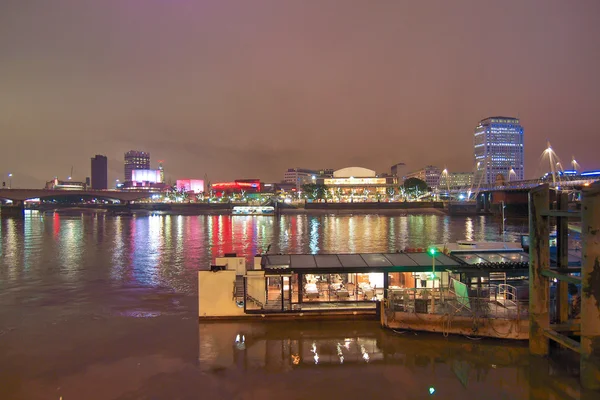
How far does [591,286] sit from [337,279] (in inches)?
370

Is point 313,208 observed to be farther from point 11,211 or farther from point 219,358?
point 219,358

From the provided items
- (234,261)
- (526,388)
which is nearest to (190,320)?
(234,261)

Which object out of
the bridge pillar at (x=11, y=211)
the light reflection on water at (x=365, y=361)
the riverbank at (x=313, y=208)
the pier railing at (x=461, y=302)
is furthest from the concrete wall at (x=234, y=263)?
the bridge pillar at (x=11, y=211)

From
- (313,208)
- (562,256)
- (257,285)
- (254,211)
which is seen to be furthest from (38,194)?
(562,256)

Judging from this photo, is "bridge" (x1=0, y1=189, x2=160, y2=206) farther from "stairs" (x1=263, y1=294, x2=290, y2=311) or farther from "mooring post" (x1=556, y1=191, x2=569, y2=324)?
"mooring post" (x1=556, y1=191, x2=569, y2=324)

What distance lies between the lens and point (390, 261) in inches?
671

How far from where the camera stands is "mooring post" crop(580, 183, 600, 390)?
10.5 meters

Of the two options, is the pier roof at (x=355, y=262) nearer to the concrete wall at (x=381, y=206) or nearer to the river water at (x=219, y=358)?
the river water at (x=219, y=358)

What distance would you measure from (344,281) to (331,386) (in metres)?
6.63

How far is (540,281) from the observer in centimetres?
1270

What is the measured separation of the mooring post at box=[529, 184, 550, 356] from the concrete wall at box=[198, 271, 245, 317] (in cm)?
1024

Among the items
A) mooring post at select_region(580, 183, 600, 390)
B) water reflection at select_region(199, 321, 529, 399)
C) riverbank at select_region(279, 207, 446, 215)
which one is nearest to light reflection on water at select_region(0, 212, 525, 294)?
water reflection at select_region(199, 321, 529, 399)

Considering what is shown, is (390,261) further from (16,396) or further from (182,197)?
(182,197)

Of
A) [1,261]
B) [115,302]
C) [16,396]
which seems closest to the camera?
[16,396]
